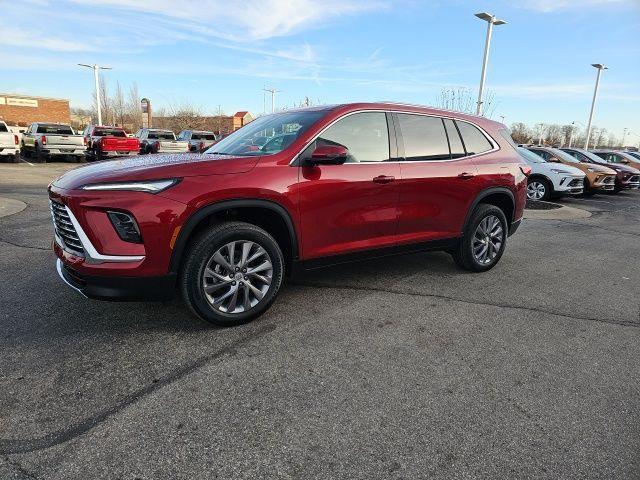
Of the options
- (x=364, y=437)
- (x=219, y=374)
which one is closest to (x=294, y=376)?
(x=219, y=374)

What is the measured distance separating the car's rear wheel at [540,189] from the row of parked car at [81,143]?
12204 mm

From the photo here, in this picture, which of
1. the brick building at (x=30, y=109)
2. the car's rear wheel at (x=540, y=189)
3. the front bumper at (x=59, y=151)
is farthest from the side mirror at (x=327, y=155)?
the brick building at (x=30, y=109)

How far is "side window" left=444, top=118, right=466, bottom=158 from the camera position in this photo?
4895 millimetres

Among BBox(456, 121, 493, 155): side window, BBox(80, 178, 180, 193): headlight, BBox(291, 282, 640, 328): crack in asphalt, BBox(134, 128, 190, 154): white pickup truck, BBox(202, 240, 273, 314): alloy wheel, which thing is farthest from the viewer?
BBox(134, 128, 190, 154): white pickup truck

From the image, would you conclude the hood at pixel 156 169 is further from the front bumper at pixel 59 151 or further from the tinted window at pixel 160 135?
the tinted window at pixel 160 135

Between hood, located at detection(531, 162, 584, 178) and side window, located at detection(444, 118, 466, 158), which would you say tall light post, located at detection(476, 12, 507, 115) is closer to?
hood, located at detection(531, 162, 584, 178)

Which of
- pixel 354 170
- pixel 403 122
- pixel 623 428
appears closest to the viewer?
pixel 623 428

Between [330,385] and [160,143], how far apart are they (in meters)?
19.4

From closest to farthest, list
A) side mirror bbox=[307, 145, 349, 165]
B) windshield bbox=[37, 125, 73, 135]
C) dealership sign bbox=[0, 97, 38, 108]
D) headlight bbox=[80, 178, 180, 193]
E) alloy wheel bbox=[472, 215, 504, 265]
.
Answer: headlight bbox=[80, 178, 180, 193] < side mirror bbox=[307, 145, 349, 165] < alloy wheel bbox=[472, 215, 504, 265] < windshield bbox=[37, 125, 73, 135] < dealership sign bbox=[0, 97, 38, 108]

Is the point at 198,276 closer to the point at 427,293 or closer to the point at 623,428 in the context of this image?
the point at 427,293

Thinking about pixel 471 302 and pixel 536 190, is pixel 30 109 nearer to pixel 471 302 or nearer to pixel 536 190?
pixel 536 190

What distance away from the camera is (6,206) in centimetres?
857

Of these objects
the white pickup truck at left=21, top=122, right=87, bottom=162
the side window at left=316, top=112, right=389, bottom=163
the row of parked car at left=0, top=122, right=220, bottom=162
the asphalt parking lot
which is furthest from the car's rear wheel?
the white pickup truck at left=21, top=122, right=87, bottom=162

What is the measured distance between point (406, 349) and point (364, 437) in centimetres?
109
